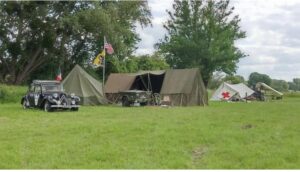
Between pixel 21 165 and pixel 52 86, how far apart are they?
1429cm

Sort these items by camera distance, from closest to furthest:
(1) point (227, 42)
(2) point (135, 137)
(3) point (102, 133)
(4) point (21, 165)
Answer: (4) point (21, 165)
(2) point (135, 137)
(3) point (102, 133)
(1) point (227, 42)

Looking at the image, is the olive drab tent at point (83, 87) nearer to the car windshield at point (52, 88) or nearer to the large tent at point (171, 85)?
the large tent at point (171, 85)

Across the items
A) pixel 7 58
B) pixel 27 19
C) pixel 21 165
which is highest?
pixel 27 19

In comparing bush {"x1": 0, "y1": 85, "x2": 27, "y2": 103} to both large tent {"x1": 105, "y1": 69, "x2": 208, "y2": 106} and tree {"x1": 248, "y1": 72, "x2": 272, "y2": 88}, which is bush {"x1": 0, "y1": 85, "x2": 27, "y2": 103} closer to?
large tent {"x1": 105, "y1": 69, "x2": 208, "y2": 106}

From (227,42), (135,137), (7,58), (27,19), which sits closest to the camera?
(135,137)

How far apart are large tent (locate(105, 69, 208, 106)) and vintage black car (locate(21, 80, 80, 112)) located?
7442 millimetres

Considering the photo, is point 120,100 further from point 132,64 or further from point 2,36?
point 132,64

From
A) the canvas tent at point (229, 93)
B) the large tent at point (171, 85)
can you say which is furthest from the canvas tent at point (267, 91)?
the large tent at point (171, 85)

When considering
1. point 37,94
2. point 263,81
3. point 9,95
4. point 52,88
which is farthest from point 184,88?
point 263,81

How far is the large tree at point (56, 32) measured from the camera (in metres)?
32.2

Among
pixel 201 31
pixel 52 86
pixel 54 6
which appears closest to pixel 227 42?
pixel 201 31

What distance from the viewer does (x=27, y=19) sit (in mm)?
32562

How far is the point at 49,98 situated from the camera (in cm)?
1959

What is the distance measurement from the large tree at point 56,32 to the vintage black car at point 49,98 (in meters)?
11.5
